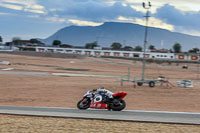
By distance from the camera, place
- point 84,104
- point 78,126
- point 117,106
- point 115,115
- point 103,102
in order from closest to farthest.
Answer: point 78,126, point 115,115, point 117,106, point 103,102, point 84,104

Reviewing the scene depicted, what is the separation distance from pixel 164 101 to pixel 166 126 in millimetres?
11614

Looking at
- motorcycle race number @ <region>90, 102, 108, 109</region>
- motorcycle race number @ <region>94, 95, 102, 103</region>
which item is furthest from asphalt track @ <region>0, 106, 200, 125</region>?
motorcycle race number @ <region>94, 95, 102, 103</region>

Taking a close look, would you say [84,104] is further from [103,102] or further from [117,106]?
[117,106]

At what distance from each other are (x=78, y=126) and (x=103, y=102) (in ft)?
12.0

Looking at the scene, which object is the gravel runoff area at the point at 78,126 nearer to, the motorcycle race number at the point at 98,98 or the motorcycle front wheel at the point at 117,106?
the motorcycle front wheel at the point at 117,106

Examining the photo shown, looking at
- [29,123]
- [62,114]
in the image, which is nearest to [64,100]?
[62,114]

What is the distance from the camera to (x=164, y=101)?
2202cm

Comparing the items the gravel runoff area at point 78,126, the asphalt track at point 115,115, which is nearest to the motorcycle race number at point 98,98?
the asphalt track at point 115,115

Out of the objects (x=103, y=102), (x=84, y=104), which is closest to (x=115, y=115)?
(x=103, y=102)

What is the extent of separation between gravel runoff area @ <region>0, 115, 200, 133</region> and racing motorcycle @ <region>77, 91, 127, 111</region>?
253 cm

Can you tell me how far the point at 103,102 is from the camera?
13891mm

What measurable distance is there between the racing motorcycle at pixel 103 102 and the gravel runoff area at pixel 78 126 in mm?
2530

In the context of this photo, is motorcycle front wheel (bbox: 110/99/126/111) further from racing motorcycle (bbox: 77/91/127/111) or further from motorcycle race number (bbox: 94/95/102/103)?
motorcycle race number (bbox: 94/95/102/103)

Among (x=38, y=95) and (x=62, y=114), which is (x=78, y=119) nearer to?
(x=62, y=114)
